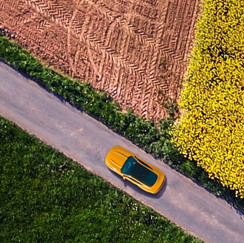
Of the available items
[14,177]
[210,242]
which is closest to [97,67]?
[14,177]

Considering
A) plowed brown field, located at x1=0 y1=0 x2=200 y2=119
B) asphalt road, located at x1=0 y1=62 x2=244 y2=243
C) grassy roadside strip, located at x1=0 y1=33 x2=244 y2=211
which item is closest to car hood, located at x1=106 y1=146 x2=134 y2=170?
asphalt road, located at x1=0 y1=62 x2=244 y2=243

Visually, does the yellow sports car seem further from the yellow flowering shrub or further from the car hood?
the yellow flowering shrub

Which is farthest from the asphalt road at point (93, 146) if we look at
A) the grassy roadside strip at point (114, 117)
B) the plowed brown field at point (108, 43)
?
the plowed brown field at point (108, 43)

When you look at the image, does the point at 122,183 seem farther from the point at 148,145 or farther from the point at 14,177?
the point at 14,177

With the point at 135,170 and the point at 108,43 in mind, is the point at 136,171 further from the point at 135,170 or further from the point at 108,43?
the point at 108,43

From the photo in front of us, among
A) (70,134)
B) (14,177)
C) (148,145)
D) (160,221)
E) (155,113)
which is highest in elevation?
(155,113)
